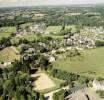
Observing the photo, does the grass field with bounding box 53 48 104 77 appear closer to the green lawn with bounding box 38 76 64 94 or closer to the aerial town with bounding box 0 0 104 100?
the aerial town with bounding box 0 0 104 100

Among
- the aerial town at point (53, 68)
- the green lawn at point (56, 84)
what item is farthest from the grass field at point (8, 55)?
the green lawn at point (56, 84)

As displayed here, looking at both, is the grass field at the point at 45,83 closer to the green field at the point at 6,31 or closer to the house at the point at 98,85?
the house at the point at 98,85

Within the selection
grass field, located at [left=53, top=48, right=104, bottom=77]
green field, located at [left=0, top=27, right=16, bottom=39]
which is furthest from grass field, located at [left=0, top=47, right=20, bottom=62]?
green field, located at [left=0, top=27, right=16, bottom=39]

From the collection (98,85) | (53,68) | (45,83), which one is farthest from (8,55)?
(98,85)

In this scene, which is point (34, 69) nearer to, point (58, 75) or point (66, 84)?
point (58, 75)

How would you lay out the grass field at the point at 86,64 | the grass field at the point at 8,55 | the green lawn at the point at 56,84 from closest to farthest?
Result: the green lawn at the point at 56,84 < the grass field at the point at 86,64 < the grass field at the point at 8,55

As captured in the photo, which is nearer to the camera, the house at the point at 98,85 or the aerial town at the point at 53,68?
the aerial town at the point at 53,68

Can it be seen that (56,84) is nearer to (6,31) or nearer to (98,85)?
(98,85)

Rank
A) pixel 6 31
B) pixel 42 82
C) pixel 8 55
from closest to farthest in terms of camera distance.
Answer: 1. pixel 42 82
2. pixel 8 55
3. pixel 6 31
